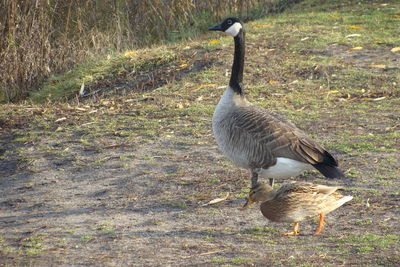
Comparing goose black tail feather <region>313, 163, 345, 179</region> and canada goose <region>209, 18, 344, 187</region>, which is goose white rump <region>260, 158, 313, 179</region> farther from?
goose black tail feather <region>313, 163, 345, 179</region>

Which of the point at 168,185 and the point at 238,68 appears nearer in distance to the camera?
the point at 168,185

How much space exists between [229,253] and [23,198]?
2.42 m

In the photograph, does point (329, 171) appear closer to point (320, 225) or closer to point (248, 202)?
point (320, 225)

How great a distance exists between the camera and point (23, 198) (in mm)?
6176

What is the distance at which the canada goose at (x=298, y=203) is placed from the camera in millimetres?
4988

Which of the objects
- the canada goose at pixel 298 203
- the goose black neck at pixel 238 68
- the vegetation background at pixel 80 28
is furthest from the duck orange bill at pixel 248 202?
the vegetation background at pixel 80 28

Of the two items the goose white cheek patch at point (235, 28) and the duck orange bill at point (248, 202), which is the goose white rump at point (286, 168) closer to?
the duck orange bill at point (248, 202)

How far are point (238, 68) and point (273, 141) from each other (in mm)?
1312

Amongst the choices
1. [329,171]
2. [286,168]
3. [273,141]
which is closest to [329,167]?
[329,171]

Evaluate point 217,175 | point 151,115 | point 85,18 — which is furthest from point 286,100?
point 85,18

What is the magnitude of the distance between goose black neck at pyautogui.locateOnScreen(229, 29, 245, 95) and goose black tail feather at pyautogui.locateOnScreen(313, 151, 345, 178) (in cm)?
141

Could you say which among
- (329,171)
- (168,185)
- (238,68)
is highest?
(238,68)

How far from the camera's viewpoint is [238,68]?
6.64 m

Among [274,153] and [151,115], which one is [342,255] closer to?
[274,153]
